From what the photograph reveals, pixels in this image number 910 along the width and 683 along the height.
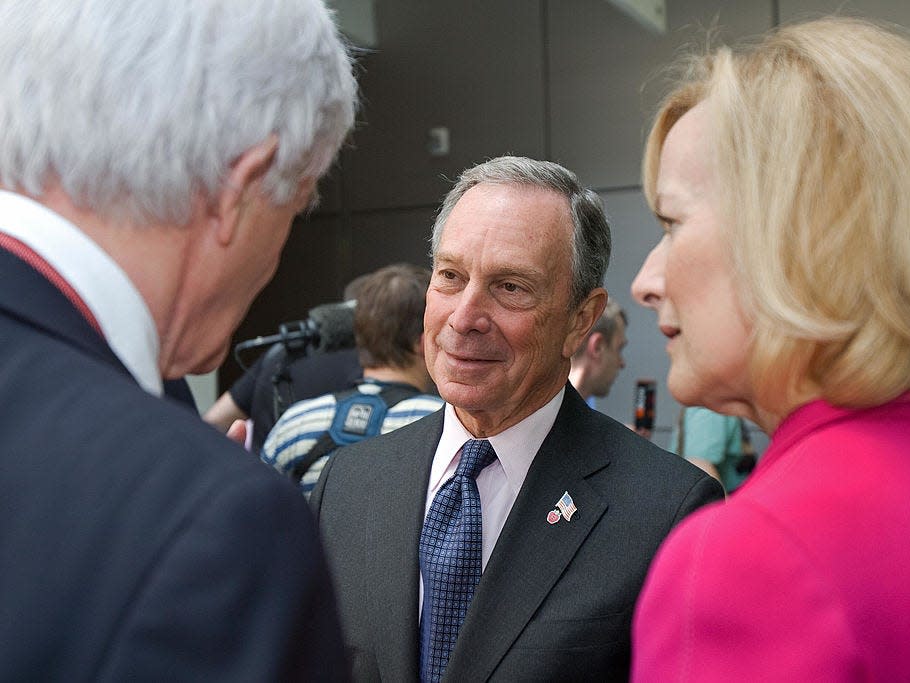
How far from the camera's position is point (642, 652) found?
88 centimetres

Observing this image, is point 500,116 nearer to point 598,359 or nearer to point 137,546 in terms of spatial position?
point 598,359

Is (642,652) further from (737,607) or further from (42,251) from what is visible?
(42,251)

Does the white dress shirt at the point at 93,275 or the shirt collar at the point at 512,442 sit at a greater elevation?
the white dress shirt at the point at 93,275

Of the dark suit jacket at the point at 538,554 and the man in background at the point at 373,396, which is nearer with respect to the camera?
the dark suit jacket at the point at 538,554

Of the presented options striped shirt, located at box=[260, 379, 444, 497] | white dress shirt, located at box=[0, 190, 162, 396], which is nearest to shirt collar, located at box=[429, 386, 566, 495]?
striped shirt, located at box=[260, 379, 444, 497]

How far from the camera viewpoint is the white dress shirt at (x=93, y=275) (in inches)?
31.2

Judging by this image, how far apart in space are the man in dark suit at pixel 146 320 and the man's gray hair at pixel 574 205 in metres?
1.09

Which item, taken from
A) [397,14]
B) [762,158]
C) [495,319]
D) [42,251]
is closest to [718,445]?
[495,319]

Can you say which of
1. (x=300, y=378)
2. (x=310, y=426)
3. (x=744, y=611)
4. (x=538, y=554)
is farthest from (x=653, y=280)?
(x=300, y=378)

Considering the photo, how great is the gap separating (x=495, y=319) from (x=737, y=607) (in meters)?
1.21

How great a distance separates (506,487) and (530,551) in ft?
0.52

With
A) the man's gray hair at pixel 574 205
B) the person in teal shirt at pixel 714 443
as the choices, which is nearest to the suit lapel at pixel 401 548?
the man's gray hair at pixel 574 205

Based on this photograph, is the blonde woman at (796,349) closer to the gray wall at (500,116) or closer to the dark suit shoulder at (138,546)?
the dark suit shoulder at (138,546)

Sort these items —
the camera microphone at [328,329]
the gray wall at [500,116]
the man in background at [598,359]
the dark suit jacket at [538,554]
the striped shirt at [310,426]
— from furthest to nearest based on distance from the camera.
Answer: the gray wall at [500,116] → the man in background at [598,359] → the camera microphone at [328,329] → the striped shirt at [310,426] → the dark suit jacket at [538,554]
